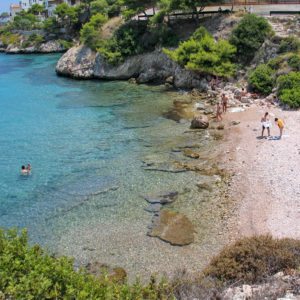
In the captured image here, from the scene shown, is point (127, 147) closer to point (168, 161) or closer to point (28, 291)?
point (168, 161)

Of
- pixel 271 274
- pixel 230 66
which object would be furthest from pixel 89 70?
pixel 271 274

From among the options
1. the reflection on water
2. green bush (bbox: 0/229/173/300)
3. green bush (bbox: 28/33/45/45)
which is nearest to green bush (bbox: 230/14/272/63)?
the reflection on water

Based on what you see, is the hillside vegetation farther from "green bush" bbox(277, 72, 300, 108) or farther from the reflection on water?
"green bush" bbox(277, 72, 300, 108)

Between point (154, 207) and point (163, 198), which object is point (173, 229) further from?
point (163, 198)

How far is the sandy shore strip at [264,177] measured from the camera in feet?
60.9

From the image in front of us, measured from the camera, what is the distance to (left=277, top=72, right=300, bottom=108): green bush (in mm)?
33625

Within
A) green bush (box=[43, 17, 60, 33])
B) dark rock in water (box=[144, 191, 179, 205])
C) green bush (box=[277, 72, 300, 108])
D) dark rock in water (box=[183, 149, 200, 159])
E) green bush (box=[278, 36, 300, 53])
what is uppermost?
green bush (box=[43, 17, 60, 33])

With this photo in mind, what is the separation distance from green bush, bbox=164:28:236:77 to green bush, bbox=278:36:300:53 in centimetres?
514

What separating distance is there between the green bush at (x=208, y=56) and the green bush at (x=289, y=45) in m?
5.14

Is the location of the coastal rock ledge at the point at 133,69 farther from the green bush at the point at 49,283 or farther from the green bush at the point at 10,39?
the green bush at the point at 10,39

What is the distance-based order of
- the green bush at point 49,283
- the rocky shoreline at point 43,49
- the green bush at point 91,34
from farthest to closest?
the rocky shoreline at point 43,49
the green bush at point 91,34
the green bush at point 49,283

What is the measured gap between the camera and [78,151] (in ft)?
96.7

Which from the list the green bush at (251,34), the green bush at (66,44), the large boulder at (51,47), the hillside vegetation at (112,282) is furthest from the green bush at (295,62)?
the large boulder at (51,47)

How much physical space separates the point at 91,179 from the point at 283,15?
112 ft
